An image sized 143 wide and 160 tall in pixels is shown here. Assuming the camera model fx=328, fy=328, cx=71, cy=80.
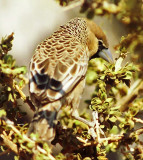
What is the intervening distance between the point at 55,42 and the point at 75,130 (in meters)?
1.99

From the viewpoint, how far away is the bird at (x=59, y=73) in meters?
2.78

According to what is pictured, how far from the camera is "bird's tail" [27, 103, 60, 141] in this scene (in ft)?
8.08

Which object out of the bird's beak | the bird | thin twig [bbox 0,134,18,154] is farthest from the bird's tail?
the bird's beak

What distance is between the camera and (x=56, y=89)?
2.95m

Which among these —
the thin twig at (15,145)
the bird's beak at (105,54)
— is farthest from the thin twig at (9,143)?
the bird's beak at (105,54)

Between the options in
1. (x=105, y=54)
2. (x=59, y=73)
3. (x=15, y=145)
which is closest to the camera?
(x=15, y=145)

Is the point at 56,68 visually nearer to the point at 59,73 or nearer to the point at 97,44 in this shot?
the point at 59,73

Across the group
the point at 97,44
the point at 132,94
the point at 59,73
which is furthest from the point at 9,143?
the point at 97,44

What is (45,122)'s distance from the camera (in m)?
2.70

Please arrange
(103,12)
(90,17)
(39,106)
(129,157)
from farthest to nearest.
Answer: (39,106) < (129,157) < (103,12) < (90,17)

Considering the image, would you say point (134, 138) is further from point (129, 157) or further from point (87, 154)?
point (87, 154)

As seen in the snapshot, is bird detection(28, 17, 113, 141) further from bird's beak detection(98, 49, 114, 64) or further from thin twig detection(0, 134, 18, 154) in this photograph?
thin twig detection(0, 134, 18, 154)

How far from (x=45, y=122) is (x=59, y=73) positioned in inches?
26.1

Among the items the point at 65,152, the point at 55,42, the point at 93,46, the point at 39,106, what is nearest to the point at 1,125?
the point at 65,152
